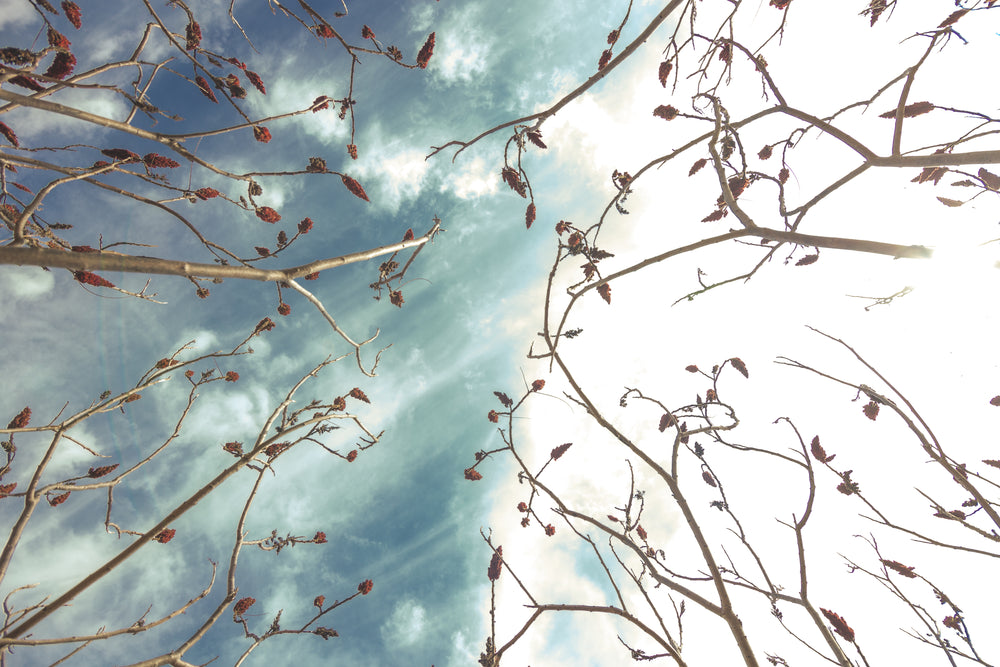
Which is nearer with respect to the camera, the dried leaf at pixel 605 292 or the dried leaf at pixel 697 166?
the dried leaf at pixel 605 292

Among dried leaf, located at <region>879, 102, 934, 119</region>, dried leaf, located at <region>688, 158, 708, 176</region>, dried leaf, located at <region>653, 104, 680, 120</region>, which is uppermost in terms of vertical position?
dried leaf, located at <region>653, 104, 680, 120</region>

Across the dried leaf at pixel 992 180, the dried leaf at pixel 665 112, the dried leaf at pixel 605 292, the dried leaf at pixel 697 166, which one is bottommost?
the dried leaf at pixel 992 180

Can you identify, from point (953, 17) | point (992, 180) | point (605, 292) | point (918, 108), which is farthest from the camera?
point (605, 292)

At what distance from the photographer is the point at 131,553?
2.59 m

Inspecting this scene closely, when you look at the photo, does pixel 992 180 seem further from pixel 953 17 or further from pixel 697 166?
pixel 697 166

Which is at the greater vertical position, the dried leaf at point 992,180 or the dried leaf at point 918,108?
the dried leaf at point 918,108

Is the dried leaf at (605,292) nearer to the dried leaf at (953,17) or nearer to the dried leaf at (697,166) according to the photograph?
the dried leaf at (697,166)

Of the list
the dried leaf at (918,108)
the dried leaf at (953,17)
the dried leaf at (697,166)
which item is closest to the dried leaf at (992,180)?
the dried leaf at (918,108)

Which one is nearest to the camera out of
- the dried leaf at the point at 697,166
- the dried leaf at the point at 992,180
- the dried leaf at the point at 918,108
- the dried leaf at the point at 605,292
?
the dried leaf at the point at 992,180

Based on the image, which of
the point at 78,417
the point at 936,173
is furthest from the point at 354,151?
the point at 936,173

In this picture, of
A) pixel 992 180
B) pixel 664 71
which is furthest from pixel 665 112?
pixel 992 180

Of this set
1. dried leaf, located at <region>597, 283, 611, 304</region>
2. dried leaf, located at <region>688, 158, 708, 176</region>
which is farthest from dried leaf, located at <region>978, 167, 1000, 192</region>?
dried leaf, located at <region>597, 283, 611, 304</region>

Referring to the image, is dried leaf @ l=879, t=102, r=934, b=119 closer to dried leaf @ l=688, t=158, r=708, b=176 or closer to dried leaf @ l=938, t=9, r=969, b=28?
dried leaf @ l=938, t=9, r=969, b=28

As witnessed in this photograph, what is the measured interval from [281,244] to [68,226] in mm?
1894
